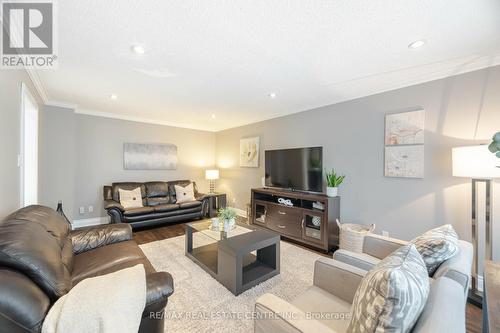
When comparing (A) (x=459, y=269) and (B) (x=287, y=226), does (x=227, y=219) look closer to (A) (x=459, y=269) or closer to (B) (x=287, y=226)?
(B) (x=287, y=226)

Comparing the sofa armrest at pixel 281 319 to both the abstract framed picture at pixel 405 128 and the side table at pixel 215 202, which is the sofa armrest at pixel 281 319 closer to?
the abstract framed picture at pixel 405 128

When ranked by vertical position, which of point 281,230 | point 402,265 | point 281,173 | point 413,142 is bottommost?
point 281,230

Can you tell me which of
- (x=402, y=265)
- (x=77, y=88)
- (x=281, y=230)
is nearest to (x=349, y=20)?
(x=402, y=265)

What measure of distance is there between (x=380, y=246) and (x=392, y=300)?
1.33 meters

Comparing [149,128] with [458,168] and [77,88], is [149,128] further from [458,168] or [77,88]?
[458,168]

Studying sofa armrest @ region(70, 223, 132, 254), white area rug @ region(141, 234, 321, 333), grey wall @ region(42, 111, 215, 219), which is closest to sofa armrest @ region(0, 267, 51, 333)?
white area rug @ region(141, 234, 321, 333)

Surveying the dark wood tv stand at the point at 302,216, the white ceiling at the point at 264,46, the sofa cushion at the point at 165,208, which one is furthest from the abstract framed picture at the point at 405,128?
the sofa cushion at the point at 165,208

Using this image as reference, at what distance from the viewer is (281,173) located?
3.87 m

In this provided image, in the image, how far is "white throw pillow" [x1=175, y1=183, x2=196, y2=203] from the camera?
461cm

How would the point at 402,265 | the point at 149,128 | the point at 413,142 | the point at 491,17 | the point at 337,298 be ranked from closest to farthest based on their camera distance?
the point at 402,265
the point at 337,298
the point at 491,17
the point at 413,142
the point at 149,128

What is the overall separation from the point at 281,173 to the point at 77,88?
3.46m

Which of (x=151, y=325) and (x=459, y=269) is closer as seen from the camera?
(x=459, y=269)

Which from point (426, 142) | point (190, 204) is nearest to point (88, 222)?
point (190, 204)

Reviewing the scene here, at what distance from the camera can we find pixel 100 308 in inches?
37.5
